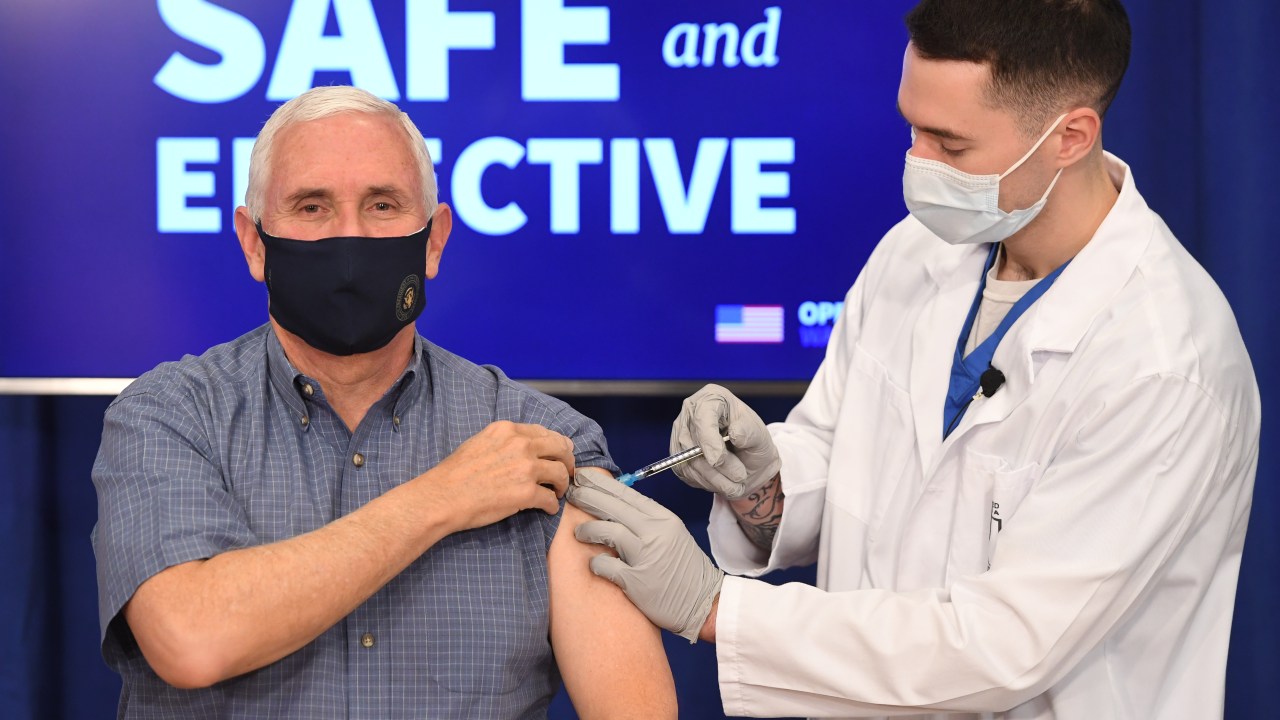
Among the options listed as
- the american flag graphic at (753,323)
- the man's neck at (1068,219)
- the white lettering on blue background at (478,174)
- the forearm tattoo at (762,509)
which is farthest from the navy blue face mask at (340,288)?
the american flag graphic at (753,323)

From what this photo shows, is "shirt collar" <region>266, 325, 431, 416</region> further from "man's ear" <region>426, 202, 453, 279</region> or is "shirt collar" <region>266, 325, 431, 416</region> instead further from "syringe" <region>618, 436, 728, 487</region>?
"syringe" <region>618, 436, 728, 487</region>

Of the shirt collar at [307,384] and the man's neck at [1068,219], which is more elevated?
the man's neck at [1068,219]

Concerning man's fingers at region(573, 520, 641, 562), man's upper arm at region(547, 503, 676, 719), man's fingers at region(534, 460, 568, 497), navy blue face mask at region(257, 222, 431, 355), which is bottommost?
man's upper arm at region(547, 503, 676, 719)

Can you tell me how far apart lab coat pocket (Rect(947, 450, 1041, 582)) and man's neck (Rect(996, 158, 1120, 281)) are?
0.32 m

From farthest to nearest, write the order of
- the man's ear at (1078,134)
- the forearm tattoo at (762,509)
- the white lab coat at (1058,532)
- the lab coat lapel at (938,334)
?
the forearm tattoo at (762,509), the lab coat lapel at (938,334), the man's ear at (1078,134), the white lab coat at (1058,532)

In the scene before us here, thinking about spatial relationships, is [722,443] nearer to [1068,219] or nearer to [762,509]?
[762,509]

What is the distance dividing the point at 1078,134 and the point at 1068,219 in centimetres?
13

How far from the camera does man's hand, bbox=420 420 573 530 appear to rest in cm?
140

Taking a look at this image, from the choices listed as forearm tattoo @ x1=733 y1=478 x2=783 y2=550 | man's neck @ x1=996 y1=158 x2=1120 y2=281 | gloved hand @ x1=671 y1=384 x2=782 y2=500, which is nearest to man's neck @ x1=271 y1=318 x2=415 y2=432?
gloved hand @ x1=671 y1=384 x2=782 y2=500

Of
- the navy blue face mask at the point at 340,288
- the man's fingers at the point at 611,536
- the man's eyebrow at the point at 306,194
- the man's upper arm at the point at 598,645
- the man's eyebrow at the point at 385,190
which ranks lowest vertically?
the man's upper arm at the point at 598,645

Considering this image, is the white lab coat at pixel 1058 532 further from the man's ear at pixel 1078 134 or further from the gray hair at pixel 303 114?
the gray hair at pixel 303 114

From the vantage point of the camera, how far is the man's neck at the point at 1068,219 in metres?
1.71

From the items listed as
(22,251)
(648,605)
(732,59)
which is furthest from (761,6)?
(22,251)

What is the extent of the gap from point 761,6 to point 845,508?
47.7 inches
